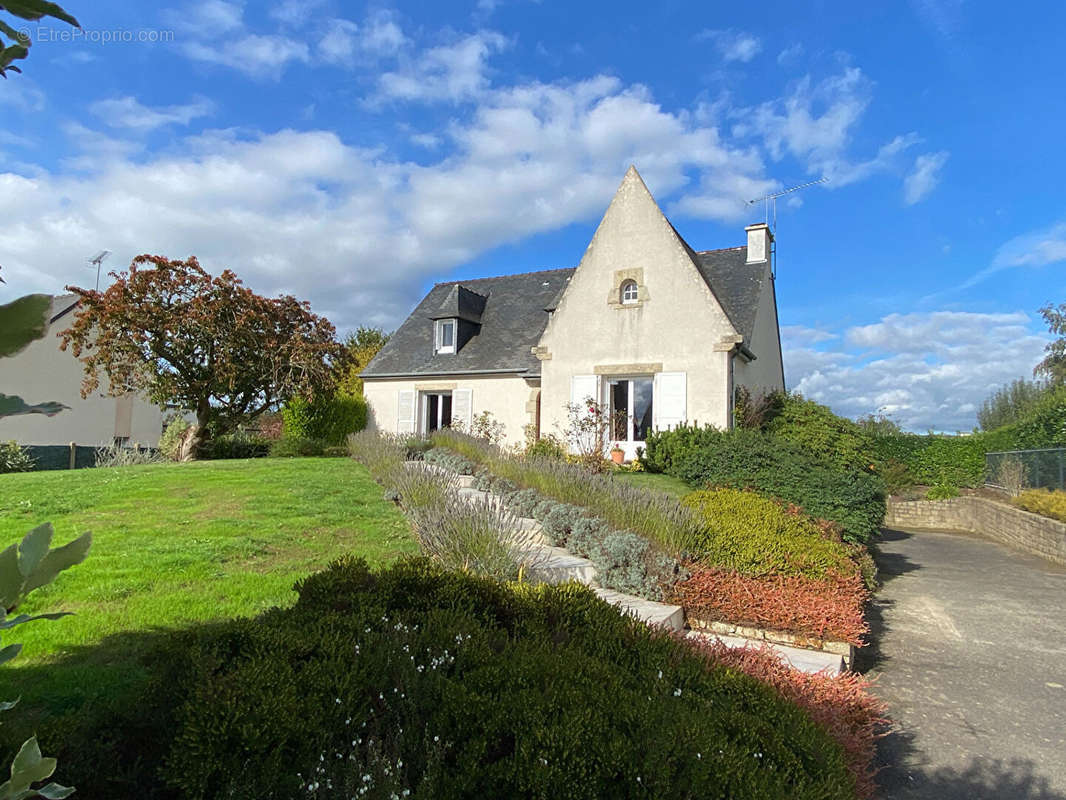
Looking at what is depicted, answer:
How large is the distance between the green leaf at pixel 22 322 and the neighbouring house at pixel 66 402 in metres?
22.4

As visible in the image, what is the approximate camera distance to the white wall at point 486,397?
16609 millimetres

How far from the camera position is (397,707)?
229 cm

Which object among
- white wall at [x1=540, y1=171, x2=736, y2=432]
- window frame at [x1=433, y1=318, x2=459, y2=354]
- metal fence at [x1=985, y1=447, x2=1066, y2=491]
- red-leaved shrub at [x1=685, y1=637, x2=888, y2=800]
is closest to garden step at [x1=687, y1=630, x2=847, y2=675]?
red-leaved shrub at [x1=685, y1=637, x2=888, y2=800]

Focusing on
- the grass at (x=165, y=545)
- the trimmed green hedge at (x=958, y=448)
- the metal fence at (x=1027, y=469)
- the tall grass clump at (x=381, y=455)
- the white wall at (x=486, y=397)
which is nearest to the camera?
Answer: the grass at (x=165, y=545)

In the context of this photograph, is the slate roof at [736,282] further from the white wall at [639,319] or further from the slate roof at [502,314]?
the white wall at [639,319]

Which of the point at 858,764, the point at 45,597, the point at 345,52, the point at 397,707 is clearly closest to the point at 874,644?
the point at 858,764

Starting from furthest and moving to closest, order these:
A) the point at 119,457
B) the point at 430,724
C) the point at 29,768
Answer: the point at 119,457
the point at 430,724
the point at 29,768

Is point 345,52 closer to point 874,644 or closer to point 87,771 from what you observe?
point 87,771

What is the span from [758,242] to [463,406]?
8.91 metres

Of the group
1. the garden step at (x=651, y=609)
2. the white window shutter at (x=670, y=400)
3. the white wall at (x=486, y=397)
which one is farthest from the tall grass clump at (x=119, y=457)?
the garden step at (x=651, y=609)

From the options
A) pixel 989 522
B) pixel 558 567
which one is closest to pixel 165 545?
pixel 558 567

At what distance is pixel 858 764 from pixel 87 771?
2.90 metres

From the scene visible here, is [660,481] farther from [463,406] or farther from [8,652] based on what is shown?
[8,652]

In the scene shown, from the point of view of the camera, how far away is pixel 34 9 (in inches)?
30.7
